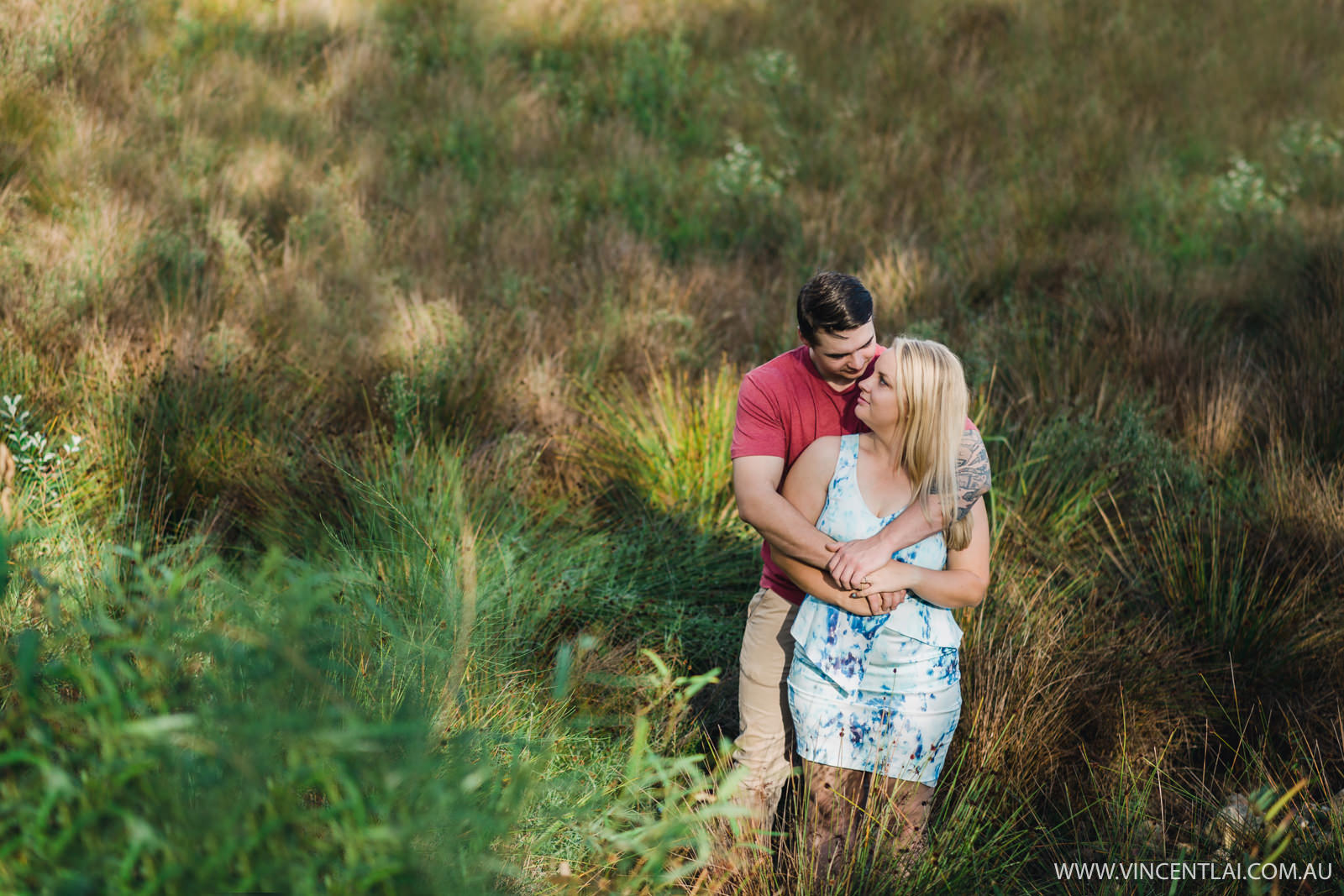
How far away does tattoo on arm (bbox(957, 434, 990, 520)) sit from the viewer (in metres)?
2.67

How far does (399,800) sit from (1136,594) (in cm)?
348

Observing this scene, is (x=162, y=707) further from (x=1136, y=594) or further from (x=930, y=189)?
(x=930, y=189)

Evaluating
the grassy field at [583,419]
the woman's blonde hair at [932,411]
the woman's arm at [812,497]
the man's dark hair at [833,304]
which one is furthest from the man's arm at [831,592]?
the man's dark hair at [833,304]

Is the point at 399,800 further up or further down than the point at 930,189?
further up

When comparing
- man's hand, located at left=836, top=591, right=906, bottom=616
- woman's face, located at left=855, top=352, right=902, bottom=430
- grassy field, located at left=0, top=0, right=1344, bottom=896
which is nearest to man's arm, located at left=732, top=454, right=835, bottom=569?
man's hand, located at left=836, top=591, right=906, bottom=616

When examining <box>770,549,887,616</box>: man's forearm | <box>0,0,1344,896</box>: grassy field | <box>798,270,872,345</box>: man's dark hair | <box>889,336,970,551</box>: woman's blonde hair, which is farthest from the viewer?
<box>798,270,872,345</box>: man's dark hair

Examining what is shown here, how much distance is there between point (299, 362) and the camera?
17.1 ft

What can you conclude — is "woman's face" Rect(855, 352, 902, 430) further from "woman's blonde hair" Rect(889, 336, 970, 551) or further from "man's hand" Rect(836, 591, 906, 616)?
"man's hand" Rect(836, 591, 906, 616)

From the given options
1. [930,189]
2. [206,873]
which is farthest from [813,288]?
[930,189]

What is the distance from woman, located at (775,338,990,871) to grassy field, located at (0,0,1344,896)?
19 cm

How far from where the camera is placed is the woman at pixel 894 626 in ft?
8.59

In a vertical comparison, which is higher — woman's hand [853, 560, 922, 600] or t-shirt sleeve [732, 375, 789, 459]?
t-shirt sleeve [732, 375, 789, 459]

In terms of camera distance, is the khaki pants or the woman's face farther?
the khaki pants

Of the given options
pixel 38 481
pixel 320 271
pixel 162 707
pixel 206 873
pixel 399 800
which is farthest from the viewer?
pixel 320 271
